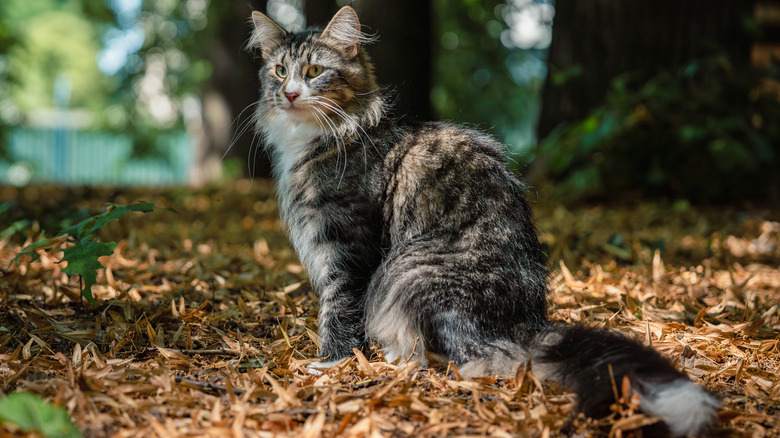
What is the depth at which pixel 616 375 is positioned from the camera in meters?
1.90

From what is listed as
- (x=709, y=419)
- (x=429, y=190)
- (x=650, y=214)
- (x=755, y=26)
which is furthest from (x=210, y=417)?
(x=755, y=26)

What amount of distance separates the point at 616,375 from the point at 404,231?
107 cm

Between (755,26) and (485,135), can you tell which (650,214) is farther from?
(485,135)

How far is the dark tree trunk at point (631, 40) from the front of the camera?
19.4ft

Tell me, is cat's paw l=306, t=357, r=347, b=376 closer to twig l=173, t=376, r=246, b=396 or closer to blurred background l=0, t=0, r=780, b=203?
twig l=173, t=376, r=246, b=396

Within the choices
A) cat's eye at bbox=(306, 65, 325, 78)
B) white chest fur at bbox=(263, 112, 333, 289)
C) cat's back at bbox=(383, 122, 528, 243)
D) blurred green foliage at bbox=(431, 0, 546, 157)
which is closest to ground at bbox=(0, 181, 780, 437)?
white chest fur at bbox=(263, 112, 333, 289)

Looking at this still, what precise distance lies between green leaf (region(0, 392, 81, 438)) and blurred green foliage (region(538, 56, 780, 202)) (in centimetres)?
450

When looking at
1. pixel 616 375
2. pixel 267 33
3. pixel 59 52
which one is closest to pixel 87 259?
pixel 267 33

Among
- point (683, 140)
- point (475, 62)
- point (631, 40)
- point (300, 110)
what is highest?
point (631, 40)

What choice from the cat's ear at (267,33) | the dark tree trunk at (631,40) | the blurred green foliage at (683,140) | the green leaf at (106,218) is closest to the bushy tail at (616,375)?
the green leaf at (106,218)

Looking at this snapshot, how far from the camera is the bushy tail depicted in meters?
1.72

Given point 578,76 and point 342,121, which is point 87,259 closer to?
point 342,121

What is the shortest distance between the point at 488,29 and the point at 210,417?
10.5 m

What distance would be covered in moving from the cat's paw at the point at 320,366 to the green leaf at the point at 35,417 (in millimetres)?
913
